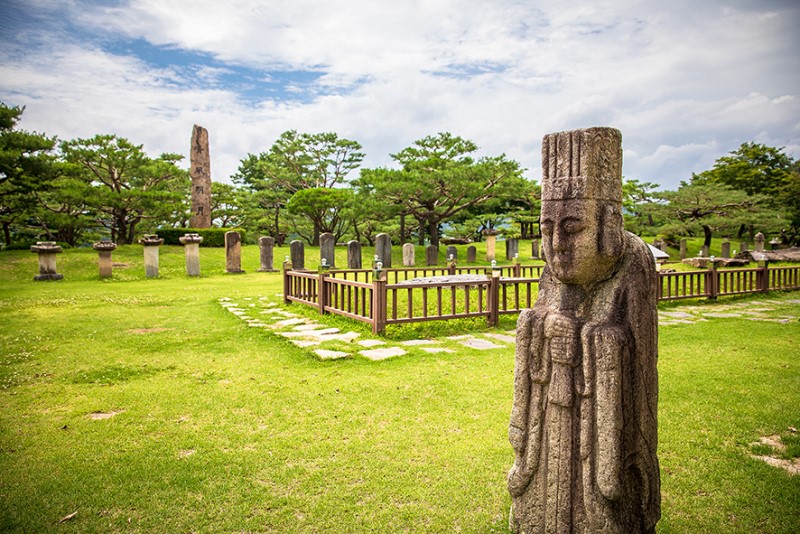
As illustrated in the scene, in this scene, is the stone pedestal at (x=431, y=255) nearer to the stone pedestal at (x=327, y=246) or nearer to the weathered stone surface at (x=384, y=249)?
the weathered stone surface at (x=384, y=249)

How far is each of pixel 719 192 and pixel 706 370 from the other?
27.7m

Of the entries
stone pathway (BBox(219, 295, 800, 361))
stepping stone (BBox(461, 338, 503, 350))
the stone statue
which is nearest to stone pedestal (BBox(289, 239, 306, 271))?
stone pathway (BBox(219, 295, 800, 361))

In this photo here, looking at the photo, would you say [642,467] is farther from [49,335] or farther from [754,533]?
[49,335]

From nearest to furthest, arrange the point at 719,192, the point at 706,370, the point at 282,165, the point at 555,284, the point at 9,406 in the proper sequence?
the point at 555,284 → the point at 9,406 → the point at 706,370 → the point at 719,192 → the point at 282,165

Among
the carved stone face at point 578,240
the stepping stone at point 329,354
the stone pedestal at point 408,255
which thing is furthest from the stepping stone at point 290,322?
the stone pedestal at point 408,255

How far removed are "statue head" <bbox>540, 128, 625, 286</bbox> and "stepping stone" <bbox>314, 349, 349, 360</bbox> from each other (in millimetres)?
4483

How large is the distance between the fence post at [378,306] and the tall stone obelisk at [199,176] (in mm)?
23409

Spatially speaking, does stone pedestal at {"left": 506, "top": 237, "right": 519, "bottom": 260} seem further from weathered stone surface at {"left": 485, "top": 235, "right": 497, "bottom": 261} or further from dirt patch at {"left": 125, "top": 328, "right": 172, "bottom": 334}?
dirt patch at {"left": 125, "top": 328, "right": 172, "bottom": 334}

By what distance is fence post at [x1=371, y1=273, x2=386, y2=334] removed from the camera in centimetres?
752

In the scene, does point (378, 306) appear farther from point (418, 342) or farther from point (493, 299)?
point (493, 299)

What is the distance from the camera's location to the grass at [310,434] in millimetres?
2881

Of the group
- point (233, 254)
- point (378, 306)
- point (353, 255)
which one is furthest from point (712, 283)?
point (233, 254)

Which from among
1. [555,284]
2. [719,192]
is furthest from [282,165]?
[555,284]

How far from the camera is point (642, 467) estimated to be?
229 centimetres
